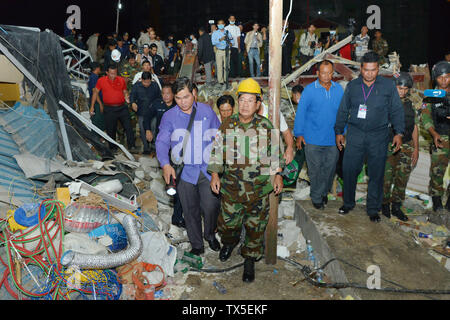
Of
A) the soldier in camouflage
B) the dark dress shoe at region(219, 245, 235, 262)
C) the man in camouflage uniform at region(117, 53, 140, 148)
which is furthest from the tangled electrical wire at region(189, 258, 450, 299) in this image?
the soldier in camouflage

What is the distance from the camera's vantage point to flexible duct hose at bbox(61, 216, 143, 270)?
323cm

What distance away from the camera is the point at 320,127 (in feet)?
14.8

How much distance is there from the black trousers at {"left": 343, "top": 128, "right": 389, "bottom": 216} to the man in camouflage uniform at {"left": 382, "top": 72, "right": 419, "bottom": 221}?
58 cm

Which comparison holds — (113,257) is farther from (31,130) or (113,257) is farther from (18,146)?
(31,130)

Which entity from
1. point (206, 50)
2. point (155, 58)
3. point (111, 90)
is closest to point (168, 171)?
point (111, 90)

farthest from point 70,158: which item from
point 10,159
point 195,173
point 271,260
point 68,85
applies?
point 271,260

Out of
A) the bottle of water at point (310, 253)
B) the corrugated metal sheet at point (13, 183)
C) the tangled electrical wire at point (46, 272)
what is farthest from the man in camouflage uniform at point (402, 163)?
the corrugated metal sheet at point (13, 183)

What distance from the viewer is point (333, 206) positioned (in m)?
4.81

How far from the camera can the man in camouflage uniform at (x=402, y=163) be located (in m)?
4.68

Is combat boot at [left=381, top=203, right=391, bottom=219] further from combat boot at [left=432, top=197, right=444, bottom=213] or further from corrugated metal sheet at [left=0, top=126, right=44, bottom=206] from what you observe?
corrugated metal sheet at [left=0, top=126, right=44, bottom=206]

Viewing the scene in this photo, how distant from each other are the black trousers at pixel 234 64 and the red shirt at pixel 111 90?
4.94 m

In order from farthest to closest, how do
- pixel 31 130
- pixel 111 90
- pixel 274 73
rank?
pixel 111 90, pixel 31 130, pixel 274 73

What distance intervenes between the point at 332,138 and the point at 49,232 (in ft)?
11.7

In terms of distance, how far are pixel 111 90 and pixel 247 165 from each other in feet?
17.1
